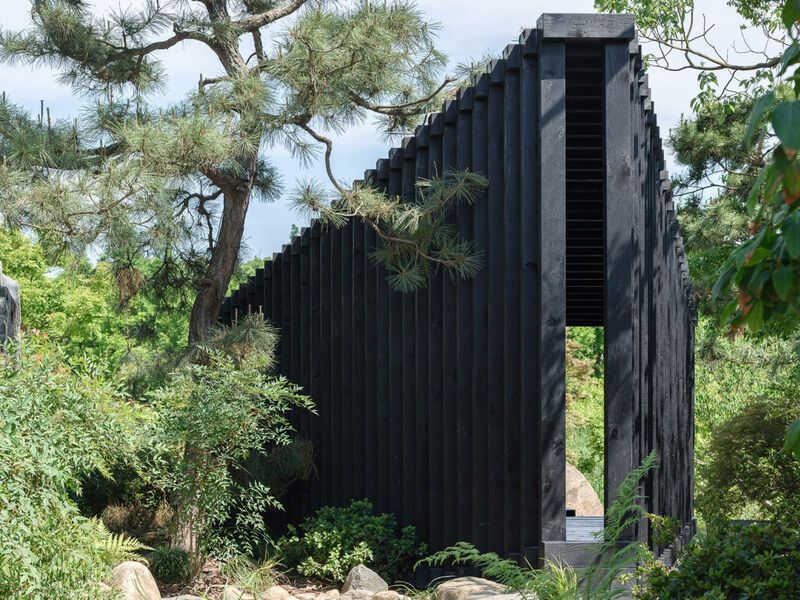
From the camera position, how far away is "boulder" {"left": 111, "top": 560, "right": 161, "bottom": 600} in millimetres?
5080

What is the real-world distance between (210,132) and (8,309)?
173 centimetres

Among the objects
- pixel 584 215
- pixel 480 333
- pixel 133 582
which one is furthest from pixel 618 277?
pixel 133 582

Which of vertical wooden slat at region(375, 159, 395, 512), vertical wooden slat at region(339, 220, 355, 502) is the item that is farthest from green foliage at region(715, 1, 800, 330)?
vertical wooden slat at region(339, 220, 355, 502)

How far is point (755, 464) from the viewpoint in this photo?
876 cm

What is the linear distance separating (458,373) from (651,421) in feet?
4.35

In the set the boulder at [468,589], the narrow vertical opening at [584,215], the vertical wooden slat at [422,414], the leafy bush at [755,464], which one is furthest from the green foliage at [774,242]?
the leafy bush at [755,464]

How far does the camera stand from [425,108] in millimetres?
8328

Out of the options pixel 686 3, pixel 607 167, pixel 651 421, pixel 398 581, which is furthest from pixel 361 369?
pixel 686 3

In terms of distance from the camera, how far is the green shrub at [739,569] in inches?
124

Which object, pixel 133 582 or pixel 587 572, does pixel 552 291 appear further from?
pixel 133 582

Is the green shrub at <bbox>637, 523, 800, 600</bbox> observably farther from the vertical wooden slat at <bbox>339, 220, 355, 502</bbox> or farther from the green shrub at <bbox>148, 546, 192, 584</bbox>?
the vertical wooden slat at <bbox>339, 220, 355, 502</bbox>

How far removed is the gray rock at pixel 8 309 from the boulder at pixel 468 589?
305 centimetres

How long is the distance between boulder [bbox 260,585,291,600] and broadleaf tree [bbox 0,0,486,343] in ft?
6.85

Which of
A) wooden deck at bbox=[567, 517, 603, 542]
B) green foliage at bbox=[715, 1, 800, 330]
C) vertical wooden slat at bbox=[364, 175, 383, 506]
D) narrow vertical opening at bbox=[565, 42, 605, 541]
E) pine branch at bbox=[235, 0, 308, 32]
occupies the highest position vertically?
pine branch at bbox=[235, 0, 308, 32]
